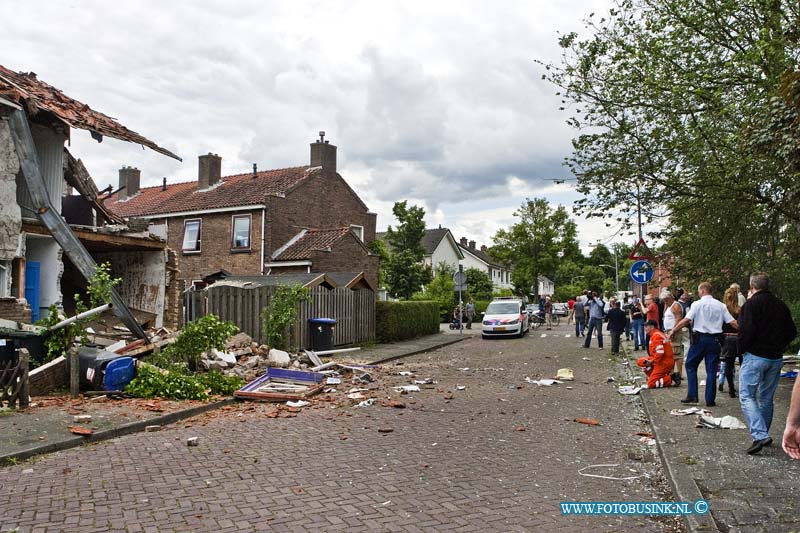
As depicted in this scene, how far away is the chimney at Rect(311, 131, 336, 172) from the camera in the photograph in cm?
3238

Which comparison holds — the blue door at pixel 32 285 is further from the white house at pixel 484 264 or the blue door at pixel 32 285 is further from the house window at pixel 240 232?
the white house at pixel 484 264

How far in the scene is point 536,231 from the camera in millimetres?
55375

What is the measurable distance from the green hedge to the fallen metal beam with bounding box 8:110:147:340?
465 inches

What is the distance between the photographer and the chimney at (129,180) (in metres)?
38.3

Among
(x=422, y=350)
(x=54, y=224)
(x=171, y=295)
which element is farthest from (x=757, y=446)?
(x=422, y=350)

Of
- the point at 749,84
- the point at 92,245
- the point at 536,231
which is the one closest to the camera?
the point at 749,84

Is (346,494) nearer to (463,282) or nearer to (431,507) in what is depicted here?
(431,507)

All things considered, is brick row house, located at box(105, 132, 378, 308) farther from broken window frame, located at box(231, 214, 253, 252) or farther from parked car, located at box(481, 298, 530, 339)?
parked car, located at box(481, 298, 530, 339)

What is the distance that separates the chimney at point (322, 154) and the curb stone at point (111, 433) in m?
23.8

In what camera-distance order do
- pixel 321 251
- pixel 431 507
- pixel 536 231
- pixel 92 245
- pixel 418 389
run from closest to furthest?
1. pixel 431 507
2. pixel 418 389
3. pixel 92 245
4. pixel 321 251
5. pixel 536 231

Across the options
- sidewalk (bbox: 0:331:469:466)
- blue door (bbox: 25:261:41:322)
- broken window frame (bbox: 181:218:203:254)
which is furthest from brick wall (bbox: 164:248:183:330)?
broken window frame (bbox: 181:218:203:254)

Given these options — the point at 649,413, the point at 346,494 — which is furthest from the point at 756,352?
the point at 346,494

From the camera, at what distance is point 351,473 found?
5953 millimetres

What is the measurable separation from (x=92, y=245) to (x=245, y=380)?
→ 638 centimetres
